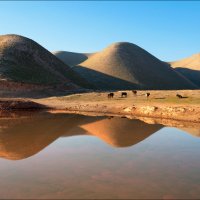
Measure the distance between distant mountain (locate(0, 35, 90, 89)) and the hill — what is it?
16.1 m

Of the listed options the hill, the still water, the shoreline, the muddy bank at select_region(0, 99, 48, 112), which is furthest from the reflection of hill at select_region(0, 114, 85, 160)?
the hill

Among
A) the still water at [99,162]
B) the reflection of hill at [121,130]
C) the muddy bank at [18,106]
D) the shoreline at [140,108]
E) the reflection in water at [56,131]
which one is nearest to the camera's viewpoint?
the still water at [99,162]

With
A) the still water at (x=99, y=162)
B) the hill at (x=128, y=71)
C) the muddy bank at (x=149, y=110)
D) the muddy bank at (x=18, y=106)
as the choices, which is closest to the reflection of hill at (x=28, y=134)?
the still water at (x=99, y=162)

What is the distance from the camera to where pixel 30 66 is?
4003 inches

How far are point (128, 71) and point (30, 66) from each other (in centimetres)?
4957

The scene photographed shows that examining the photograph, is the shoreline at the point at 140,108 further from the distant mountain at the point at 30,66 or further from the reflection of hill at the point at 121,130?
the distant mountain at the point at 30,66

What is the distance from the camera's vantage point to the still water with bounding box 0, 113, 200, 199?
12820 millimetres

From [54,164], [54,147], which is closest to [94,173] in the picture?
[54,164]

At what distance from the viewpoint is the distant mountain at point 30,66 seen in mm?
88812

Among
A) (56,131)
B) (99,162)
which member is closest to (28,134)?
(56,131)

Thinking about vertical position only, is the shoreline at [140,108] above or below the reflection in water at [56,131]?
above

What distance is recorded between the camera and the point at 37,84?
276ft

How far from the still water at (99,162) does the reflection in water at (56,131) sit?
0.05 metres

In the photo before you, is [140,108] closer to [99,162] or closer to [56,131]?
[56,131]
